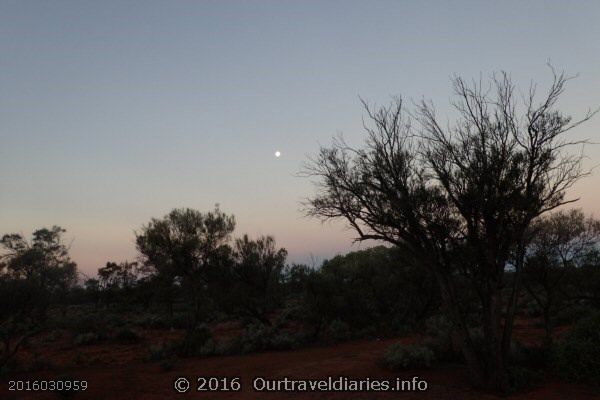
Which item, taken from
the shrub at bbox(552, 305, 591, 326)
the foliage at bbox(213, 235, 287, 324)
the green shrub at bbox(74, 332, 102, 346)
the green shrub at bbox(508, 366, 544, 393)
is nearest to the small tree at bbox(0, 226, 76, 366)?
the green shrub at bbox(74, 332, 102, 346)

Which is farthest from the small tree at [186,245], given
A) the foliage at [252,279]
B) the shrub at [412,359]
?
the shrub at [412,359]

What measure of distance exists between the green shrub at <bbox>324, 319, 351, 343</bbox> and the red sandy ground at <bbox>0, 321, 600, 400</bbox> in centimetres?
113

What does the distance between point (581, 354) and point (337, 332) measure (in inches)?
474

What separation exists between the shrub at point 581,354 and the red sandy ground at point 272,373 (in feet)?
1.57

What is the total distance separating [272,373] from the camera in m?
14.1

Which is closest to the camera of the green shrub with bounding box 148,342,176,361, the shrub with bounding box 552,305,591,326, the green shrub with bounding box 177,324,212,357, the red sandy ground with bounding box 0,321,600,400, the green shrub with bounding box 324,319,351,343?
the red sandy ground with bounding box 0,321,600,400

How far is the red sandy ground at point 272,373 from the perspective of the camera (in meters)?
10.5

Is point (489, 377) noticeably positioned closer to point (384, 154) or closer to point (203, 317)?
point (384, 154)

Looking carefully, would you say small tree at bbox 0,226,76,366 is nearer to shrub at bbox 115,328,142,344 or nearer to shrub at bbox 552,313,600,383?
shrub at bbox 115,328,142,344

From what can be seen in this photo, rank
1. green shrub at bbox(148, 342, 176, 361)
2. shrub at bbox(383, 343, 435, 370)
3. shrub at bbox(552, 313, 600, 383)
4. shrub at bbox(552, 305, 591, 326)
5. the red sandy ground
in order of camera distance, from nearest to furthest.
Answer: the red sandy ground, shrub at bbox(552, 313, 600, 383), shrub at bbox(383, 343, 435, 370), green shrub at bbox(148, 342, 176, 361), shrub at bbox(552, 305, 591, 326)

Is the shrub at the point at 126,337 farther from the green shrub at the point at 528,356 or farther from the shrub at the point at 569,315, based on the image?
the shrub at the point at 569,315

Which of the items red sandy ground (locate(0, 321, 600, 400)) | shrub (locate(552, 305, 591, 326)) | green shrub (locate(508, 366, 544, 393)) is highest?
shrub (locate(552, 305, 591, 326))

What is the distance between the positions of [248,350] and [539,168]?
14931 mm

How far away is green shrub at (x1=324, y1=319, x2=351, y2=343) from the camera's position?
20.8 meters
